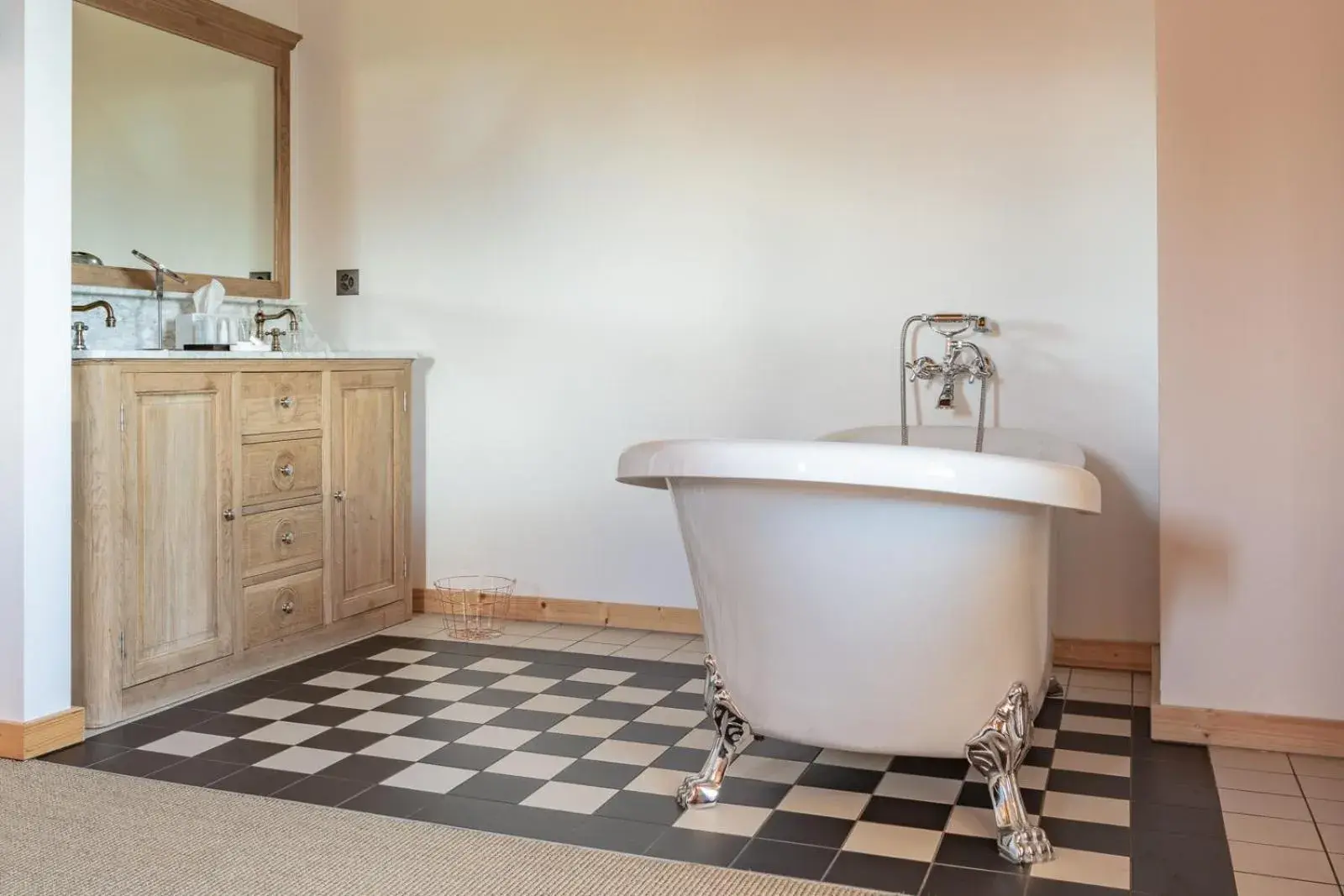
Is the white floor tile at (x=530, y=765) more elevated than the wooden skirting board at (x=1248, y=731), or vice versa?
the wooden skirting board at (x=1248, y=731)

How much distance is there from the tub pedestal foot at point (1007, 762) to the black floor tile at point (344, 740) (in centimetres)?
141

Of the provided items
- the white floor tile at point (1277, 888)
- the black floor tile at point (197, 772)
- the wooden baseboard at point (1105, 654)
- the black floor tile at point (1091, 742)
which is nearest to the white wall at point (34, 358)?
the black floor tile at point (197, 772)

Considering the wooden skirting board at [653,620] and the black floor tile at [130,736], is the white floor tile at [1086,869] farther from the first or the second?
the black floor tile at [130,736]

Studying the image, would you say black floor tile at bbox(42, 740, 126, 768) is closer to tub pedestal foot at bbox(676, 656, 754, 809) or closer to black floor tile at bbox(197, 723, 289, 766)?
black floor tile at bbox(197, 723, 289, 766)

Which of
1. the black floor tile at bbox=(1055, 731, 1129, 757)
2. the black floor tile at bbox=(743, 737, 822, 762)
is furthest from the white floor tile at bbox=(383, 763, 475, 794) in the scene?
the black floor tile at bbox=(1055, 731, 1129, 757)

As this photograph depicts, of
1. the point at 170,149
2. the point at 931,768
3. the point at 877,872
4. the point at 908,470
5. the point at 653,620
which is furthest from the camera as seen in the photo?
the point at 653,620

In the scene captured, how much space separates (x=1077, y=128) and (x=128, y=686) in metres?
2.94

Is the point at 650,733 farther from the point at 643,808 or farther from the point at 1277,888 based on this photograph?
the point at 1277,888

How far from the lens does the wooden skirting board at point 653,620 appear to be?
366cm

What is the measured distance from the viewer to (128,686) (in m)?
3.09

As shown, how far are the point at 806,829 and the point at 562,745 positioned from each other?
736mm

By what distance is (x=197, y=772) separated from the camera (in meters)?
2.71

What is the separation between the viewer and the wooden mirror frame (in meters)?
3.78

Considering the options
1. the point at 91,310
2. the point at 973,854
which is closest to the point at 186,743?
the point at 91,310
